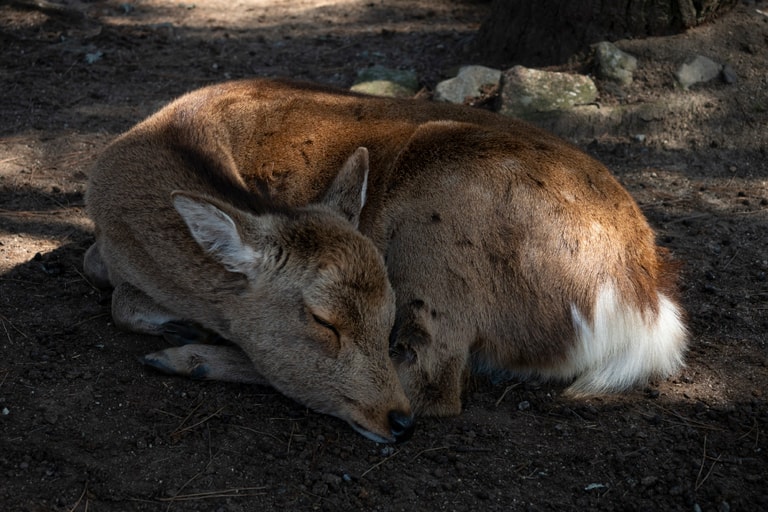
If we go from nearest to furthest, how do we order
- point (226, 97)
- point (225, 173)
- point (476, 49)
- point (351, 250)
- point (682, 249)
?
point (351, 250) < point (225, 173) < point (226, 97) < point (682, 249) < point (476, 49)

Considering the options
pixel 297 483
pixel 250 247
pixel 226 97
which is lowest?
pixel 297 483

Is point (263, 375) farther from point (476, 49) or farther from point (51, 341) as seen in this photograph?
point (476, 49)

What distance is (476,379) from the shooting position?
423 cm

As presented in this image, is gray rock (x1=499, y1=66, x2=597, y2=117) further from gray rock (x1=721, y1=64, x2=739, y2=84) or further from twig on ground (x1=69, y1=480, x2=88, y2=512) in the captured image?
twig on ground (x1=69, y1=480, x2=88, y2=512)

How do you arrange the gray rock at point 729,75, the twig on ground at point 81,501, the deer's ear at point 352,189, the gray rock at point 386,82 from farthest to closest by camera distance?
the gray rock at point 386,82 < the gray rock at point 729,75 < the deer's ear at point 352,189 < the twig on ground at point 81,501

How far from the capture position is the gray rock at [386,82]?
749 cm

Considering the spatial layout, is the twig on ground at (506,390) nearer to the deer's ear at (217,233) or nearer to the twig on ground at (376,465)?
the twig on ground at (376,465)

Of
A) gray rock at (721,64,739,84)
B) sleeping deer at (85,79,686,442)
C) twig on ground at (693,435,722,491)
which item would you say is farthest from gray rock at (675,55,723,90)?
twig on ground at (693,435,722,491)

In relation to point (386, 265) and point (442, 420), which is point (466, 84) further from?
point (442, 420)

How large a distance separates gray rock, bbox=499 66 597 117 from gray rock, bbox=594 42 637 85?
15 cm

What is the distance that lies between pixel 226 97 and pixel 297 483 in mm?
2411

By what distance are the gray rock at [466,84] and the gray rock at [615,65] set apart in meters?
0.87

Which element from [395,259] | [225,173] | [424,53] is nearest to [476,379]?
[395,259]

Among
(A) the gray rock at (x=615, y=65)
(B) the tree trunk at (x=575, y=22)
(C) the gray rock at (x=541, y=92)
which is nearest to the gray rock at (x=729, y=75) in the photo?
(B) the tree trunk at (x=575, y=22)
